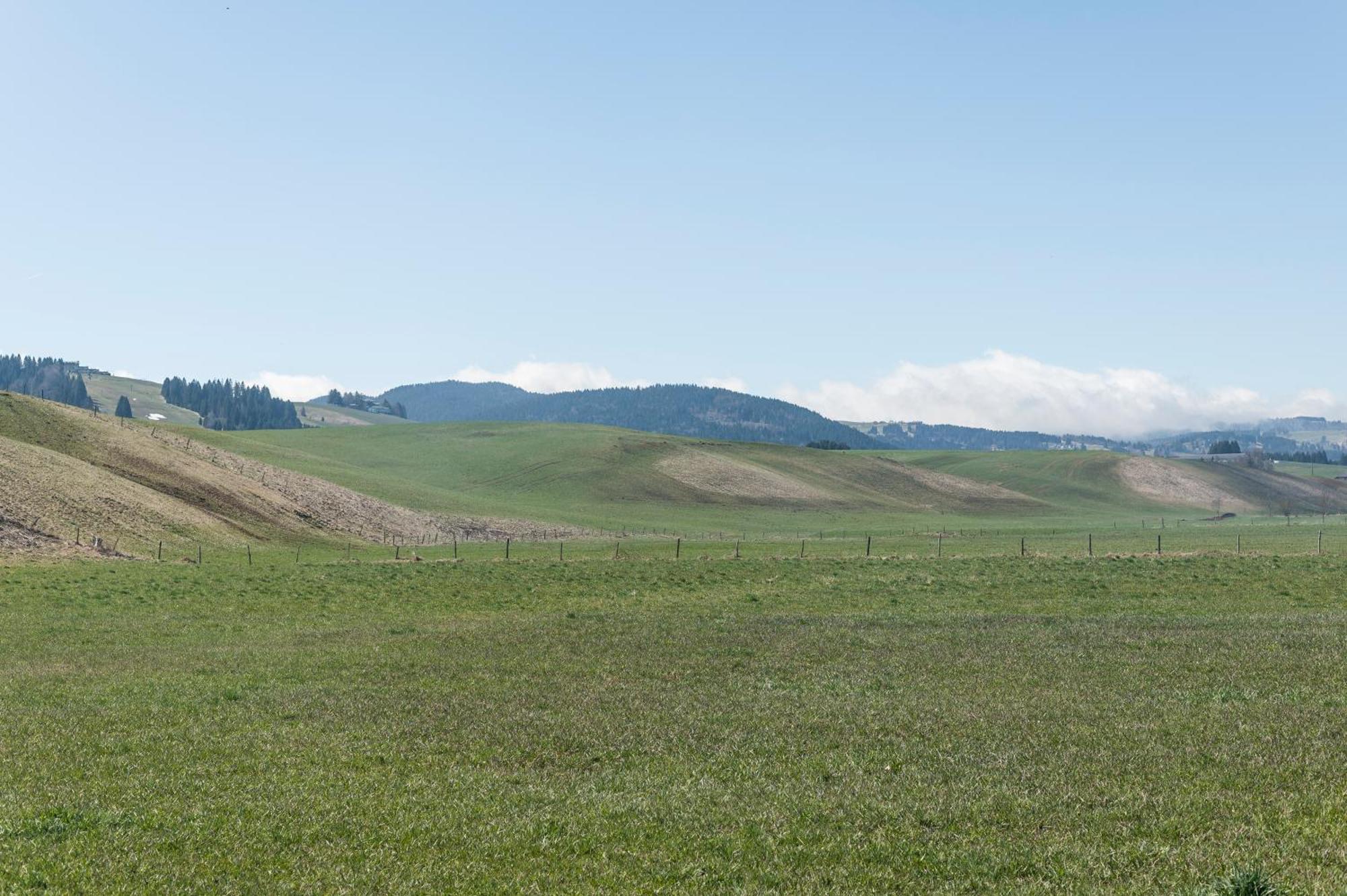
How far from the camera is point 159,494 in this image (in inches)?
3460

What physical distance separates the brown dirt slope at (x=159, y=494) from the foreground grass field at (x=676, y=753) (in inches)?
1410

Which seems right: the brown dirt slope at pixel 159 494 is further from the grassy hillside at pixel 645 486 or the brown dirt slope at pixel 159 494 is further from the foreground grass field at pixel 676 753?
the foreground grass field at pixel 676 753

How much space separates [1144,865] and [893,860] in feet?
10.5

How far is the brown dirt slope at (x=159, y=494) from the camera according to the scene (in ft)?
243

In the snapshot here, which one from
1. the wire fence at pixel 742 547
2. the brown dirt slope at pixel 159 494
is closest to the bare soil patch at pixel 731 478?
the wire fence at pixel 742 547

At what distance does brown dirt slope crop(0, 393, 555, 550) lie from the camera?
7419cm

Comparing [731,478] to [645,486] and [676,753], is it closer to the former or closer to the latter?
[645,486]

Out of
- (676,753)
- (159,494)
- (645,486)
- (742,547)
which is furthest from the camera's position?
(645,486)

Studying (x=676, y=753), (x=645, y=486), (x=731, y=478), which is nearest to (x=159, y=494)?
(x=676, y=753)

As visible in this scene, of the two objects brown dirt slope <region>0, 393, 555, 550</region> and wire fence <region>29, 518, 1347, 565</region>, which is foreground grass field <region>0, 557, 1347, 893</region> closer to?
wire fence <region>29, 518, 1347, 565</region>

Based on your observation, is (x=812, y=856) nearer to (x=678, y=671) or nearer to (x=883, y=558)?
(x=678, y=671)

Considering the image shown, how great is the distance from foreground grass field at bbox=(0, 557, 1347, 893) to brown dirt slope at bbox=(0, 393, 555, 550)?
3582 centimetres

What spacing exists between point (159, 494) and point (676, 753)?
3137 inches

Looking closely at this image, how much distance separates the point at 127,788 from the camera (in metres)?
17.5
